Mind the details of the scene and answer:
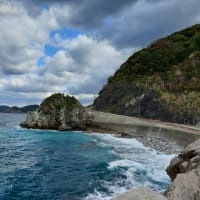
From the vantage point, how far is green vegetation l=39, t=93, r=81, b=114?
265 feet

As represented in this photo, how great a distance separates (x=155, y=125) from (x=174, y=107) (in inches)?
578

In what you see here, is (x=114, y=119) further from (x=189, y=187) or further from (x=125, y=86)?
(x=189, y=187)

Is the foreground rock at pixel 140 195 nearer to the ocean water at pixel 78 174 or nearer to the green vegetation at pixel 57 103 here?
the ocean water at pixel 78 174

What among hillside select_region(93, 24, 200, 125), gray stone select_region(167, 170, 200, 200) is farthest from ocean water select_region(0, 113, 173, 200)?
hillside select_region(93, 24, 200, 125)

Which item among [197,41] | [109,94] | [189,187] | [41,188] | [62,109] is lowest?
[41,188]

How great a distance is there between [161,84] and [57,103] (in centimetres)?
3231

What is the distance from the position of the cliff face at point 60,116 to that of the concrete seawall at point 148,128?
418 centimetres

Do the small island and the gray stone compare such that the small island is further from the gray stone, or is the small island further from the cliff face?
the gray stone

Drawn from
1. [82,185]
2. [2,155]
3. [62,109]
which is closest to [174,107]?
[62,109]

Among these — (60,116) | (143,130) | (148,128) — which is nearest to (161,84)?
(148,128)

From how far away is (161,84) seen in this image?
8819cm

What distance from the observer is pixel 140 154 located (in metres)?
37.3

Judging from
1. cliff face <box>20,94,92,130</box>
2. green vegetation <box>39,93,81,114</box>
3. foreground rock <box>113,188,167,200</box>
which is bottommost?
foreground rock <box>113,188,167,200</box>

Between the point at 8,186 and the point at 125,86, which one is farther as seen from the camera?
the point at 125,86
